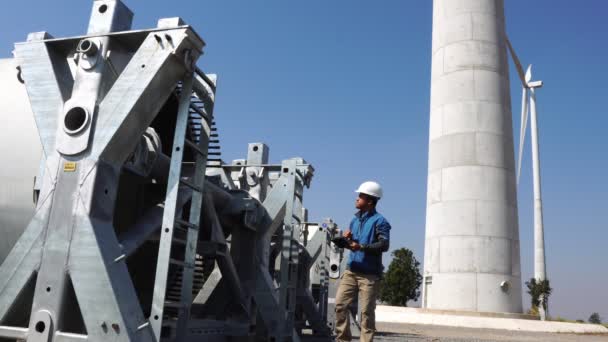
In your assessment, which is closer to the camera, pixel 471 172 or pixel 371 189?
pixel 371 189

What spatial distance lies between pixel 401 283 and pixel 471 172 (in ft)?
22.6

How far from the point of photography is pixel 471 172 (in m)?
22.2

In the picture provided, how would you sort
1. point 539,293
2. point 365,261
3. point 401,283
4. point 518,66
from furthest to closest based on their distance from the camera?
point 518,66 < point 401,283 < point 539,293 < point 365,261

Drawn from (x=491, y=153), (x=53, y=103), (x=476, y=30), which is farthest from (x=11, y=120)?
(x=476, y=30)

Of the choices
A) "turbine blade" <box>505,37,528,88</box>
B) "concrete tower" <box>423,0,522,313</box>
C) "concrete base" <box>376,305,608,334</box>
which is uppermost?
"turbine blade" <box>505,37,528,88</box>

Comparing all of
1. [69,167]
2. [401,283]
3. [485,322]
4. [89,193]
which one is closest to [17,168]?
[69,167]

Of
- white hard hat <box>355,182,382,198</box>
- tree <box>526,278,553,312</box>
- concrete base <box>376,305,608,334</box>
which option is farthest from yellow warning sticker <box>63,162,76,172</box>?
tree <box>526,278,553,312</box>

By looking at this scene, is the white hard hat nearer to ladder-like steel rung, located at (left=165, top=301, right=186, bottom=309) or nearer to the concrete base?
ladder-like steel rung, located at (left=165, top=301, right=186, bottom=309)

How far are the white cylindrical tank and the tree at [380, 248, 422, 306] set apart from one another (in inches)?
911

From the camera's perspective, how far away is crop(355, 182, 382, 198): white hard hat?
18.1ft

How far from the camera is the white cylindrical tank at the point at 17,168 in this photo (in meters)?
4.21

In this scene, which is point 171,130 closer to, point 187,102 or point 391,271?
point 187,102

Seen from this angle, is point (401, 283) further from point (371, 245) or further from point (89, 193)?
point (89, 193)

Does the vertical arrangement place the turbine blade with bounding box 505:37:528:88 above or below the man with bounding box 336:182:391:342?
above
